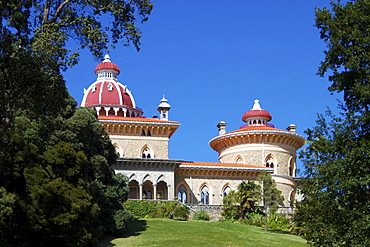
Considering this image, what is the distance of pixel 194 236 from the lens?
34.0m

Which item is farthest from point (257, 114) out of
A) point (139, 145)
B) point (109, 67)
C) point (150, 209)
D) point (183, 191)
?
point (150, 209)

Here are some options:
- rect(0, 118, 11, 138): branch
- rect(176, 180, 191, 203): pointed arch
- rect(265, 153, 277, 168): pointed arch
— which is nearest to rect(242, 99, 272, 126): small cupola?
rect(265, 153, 277, 168): pointed arch

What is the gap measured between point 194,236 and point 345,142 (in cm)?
1530

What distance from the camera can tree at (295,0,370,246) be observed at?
19906 millimetres

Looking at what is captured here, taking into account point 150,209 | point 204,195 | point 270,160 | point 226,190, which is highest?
point 270,160

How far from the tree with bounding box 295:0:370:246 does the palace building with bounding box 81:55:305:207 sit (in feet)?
87.7

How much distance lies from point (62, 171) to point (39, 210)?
3147 mm

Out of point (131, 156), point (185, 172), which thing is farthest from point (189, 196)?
point (131, 156)

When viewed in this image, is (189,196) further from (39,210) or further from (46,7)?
(46,7)

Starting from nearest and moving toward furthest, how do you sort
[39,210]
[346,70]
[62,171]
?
[346,70] → [39,210] → [62,171]

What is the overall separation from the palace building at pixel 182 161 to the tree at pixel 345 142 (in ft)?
87.7

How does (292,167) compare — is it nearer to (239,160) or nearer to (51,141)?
(239,160)

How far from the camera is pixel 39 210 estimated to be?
90.8 ft

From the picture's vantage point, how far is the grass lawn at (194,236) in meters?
32.4
